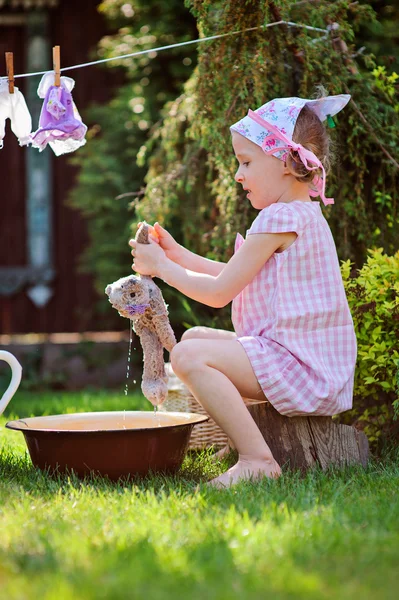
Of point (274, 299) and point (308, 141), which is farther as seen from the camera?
point (308, 141)

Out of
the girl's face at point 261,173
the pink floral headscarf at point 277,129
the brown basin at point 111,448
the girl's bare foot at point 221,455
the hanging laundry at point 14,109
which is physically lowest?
the girl's bare foot at point 221,455

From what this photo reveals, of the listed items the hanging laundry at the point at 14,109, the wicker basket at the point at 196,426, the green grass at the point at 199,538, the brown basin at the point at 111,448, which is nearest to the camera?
the green grass at the point at 199,538

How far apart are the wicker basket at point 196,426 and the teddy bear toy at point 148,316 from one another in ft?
1.82

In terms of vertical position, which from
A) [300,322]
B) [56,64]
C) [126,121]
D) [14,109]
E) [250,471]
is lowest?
[250,471]

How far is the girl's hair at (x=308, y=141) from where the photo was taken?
8.82 ft

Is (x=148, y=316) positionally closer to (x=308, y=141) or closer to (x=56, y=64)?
(x=308, y=141)

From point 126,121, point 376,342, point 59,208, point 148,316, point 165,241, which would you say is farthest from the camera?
point 59,208

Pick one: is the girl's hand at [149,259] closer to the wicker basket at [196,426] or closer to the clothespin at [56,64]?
the clothespin at [56,64]

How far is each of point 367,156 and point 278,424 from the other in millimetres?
1437

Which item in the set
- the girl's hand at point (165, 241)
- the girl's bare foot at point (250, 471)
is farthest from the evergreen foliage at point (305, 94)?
the girl's bare foot at point (250, 471)

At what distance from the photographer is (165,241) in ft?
9.38

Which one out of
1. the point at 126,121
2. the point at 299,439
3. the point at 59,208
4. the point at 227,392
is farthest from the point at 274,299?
the point at 59,208

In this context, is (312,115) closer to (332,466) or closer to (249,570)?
(332,466)

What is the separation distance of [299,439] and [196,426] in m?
0.68
